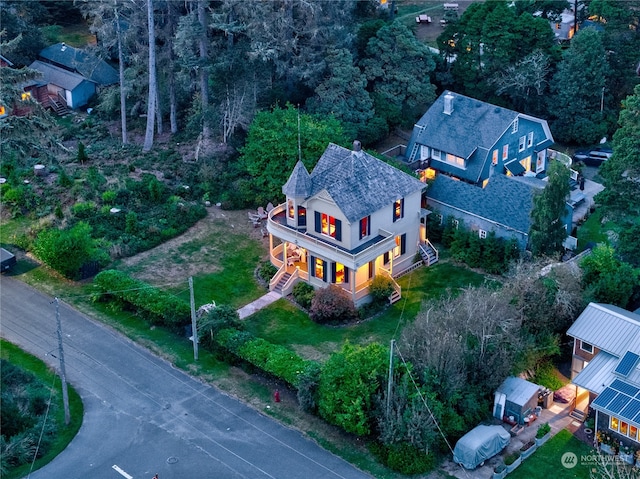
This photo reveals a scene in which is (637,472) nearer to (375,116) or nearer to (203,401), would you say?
(203,401)

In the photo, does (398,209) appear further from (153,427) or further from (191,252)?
(153,427)

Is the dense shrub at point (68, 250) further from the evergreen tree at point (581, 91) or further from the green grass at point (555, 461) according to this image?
the evergreen tree at point (581, 91)

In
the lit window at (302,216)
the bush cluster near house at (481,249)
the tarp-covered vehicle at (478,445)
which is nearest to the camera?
the tarp-covered vehicle at (478,445)

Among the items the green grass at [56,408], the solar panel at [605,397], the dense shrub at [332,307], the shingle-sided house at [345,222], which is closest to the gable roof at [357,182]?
the shingle-sided house at [345,222]

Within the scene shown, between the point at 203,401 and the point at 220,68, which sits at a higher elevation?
the point at 220,68

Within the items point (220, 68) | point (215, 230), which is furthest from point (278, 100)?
point (215, 230)

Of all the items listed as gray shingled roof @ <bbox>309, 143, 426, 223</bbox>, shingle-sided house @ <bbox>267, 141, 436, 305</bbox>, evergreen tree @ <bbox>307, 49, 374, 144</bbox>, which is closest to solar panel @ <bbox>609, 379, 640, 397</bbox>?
shingle-sided house @ <bbox>267, 141, 436, 305</bbox>

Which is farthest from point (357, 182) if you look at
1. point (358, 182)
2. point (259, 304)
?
point (259, 304)
